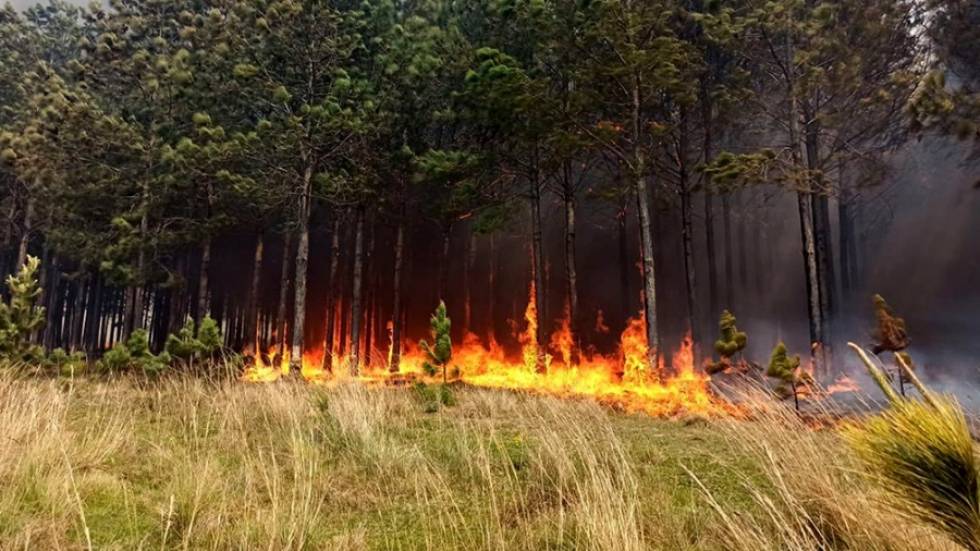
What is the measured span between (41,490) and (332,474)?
2489 mm

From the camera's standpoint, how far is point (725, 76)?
2266 centimetres

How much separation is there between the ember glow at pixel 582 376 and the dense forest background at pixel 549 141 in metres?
1.17

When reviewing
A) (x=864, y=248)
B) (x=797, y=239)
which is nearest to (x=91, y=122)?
(x=797, y=239)

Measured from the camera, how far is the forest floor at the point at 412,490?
3578 mm

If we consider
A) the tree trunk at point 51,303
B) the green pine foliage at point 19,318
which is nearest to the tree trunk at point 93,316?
the tree trunk at point 51,303

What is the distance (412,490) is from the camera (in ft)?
18.3

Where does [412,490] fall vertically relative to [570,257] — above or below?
below

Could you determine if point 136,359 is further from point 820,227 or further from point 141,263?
point 820,227

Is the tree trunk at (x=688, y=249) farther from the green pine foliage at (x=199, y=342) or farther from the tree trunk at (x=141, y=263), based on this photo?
the tree trunk at (x=141, y=263)

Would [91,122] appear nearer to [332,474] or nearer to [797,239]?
[332,474]

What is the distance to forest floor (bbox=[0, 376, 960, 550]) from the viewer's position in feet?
11.7

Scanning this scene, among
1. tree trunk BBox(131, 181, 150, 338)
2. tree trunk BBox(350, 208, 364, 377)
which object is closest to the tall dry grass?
tree trunk BBox(350, 208, 364, 377)

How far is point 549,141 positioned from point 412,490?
1713cm

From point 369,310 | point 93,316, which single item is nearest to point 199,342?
point 369,310
